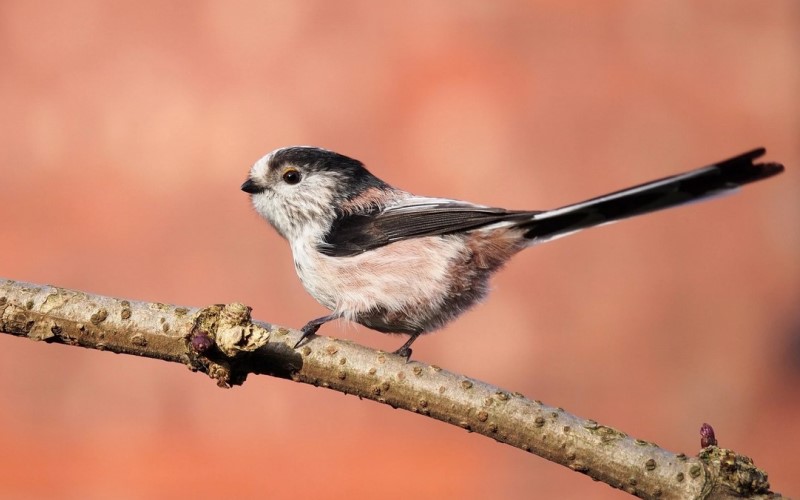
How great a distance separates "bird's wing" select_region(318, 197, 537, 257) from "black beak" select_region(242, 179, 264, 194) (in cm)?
40

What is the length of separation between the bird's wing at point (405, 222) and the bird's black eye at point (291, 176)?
0.28m

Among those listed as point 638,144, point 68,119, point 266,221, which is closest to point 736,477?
point 266,221

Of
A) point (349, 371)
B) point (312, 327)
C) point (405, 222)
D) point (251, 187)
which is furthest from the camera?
point (251, 187)

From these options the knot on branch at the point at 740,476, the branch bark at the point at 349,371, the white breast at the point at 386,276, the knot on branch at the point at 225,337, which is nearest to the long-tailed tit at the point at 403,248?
the white breast at the point at 386,276

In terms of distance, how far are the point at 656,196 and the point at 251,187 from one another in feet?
5.60

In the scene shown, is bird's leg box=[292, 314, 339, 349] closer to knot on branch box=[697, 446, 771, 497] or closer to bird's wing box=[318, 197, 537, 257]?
bird's wing box=[318, 197, 537, 257]

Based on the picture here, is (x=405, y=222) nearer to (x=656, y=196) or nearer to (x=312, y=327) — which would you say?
(x=312, y=327)

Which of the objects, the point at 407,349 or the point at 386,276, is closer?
the point at 407,349

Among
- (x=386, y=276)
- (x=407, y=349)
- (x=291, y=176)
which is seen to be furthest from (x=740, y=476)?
(x=291, y=176)

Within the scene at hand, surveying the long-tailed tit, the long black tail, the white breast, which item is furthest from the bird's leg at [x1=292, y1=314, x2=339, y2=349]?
the long black tail

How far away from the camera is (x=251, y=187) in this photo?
3396mm

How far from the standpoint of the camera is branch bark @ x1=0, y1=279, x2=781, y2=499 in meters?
1.88

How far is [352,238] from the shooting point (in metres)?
3.18

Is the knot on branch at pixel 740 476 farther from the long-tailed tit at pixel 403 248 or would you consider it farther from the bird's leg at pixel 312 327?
the bird's leg at pixel 312 327
